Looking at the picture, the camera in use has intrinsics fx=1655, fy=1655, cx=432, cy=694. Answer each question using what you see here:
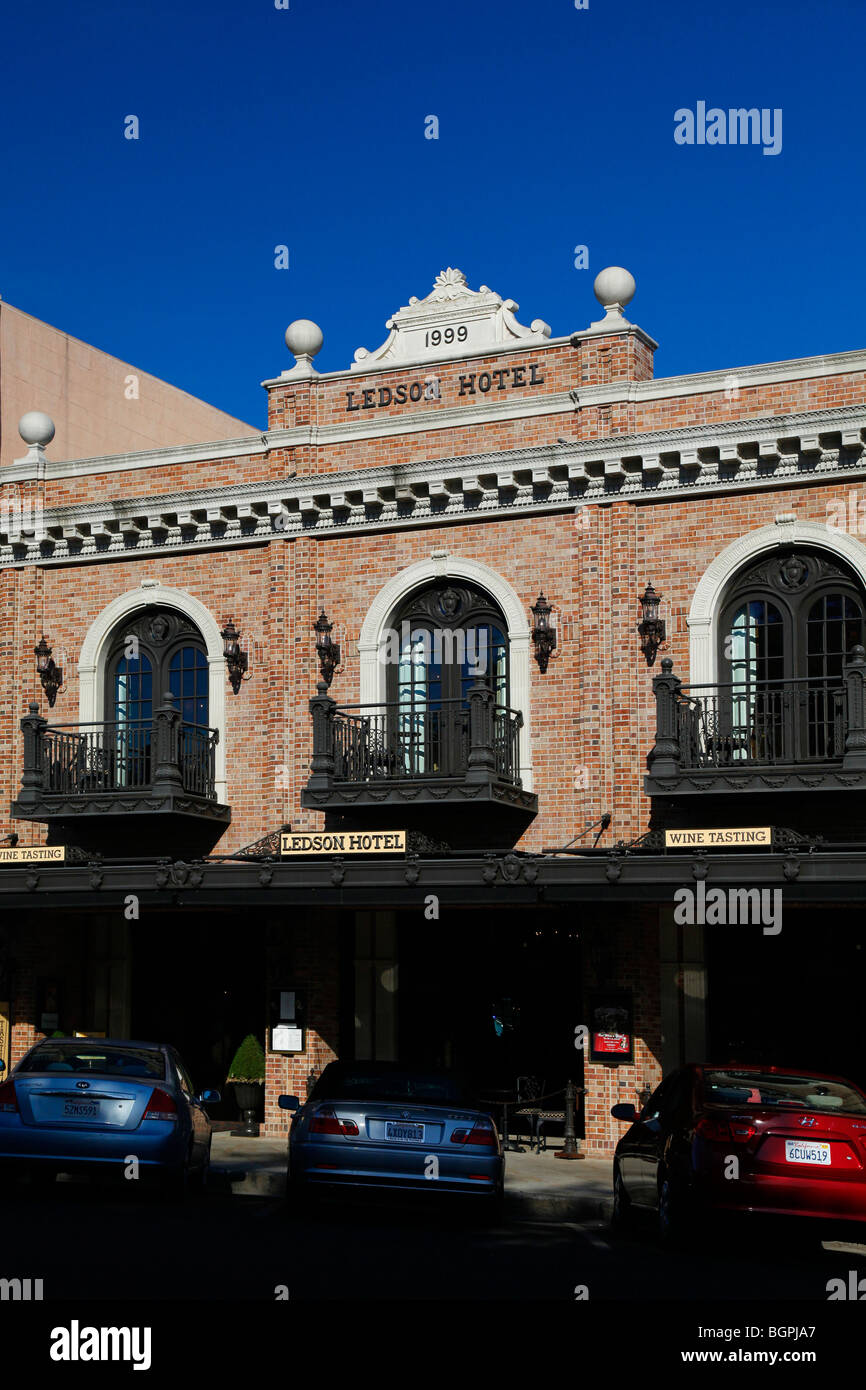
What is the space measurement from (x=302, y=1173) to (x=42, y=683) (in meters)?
13.5

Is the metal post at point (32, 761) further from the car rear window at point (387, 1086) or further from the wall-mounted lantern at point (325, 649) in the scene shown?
the car rear window at point (387, 1086)

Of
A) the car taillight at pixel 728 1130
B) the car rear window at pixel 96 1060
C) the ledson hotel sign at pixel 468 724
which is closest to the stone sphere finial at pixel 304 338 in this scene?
the ledson hotel sign at pixel 468 724

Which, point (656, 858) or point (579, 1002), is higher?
point (656, 858)

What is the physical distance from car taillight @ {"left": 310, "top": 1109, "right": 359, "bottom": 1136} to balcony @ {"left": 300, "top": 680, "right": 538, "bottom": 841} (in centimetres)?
759

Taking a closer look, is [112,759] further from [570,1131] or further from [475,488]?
[570,1131]

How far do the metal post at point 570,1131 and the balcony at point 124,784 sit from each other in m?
6.16

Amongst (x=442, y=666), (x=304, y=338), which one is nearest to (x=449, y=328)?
(x=304, y=338)

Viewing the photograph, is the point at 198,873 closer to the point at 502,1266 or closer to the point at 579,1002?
the point at 579,1002

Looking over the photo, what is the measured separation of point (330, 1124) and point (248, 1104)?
954 centimetres

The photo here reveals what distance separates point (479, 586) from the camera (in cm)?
2217

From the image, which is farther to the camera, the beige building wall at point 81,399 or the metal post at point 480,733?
the beige building wall at point 81,399

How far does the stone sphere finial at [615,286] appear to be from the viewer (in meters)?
21.7
